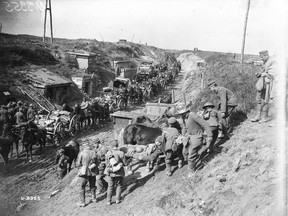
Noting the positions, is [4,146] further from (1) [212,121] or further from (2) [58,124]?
(1) [212,121]

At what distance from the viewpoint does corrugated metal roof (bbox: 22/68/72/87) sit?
21530mm

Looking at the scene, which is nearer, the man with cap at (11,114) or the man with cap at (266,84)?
the man with cap at (266,84)

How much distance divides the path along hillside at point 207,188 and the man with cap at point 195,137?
34 centimetres

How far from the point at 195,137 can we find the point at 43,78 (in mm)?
17381

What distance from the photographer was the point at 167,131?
815 centimetres

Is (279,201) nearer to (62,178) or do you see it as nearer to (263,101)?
(263,101)

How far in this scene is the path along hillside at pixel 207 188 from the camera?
5.60m

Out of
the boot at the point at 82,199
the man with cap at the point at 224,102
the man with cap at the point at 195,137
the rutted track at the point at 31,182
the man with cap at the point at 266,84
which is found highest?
the man with cap at the point at 266,84

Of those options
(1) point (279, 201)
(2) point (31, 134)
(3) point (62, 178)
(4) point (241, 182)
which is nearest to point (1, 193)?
(3) point (62, 178)

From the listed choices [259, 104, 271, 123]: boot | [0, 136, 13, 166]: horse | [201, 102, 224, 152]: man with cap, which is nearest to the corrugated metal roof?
[0, 136, 13, 166]: horse

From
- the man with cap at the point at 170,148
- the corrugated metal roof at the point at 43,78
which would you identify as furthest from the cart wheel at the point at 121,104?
the man with cap at the point at 170,148

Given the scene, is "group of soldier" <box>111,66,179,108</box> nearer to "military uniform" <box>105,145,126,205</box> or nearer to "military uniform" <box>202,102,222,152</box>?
"military uniform" <box>202,102,222,152</box>

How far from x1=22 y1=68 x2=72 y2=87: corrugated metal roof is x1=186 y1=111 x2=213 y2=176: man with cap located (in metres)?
15.9

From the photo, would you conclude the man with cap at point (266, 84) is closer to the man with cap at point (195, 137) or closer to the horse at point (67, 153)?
the man with cap at point (195, 137)
